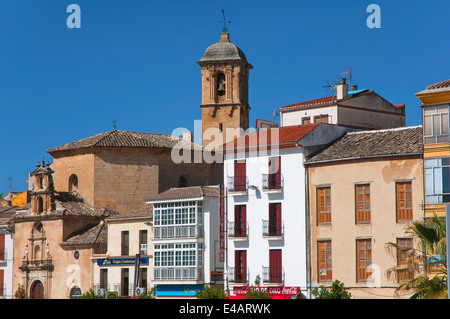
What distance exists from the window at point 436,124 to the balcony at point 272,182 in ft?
32.7

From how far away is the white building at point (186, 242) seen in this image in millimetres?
48406

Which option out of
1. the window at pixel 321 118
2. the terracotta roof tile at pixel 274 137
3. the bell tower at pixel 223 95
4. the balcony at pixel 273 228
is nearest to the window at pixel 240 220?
the balcony at pixel 273 228

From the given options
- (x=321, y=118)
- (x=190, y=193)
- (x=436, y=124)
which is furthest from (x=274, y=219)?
(x=436, y=124)

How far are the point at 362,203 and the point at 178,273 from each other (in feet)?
45.1

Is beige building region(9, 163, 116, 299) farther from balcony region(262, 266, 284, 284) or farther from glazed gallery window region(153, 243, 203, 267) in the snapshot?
balcony region(262, 266, 284, 284)

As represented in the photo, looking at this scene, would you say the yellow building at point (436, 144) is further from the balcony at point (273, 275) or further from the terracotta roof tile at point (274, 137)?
the balcony at point (273, 275)

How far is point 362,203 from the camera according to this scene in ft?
133

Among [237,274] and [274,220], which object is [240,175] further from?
[237,274]

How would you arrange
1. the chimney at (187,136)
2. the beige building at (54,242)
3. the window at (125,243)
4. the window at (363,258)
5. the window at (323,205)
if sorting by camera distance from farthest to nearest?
the chimney at (187,136) < the beige building at (54,242) < the window at (125,243) < the window at (323,205) < the window at (363,258)

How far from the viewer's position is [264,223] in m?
44.0

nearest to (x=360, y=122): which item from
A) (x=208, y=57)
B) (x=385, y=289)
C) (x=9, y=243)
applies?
(x=385, y=289)

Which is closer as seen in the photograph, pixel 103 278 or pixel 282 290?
pixel 282 290

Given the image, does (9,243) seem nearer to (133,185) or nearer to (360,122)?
(133,185)
